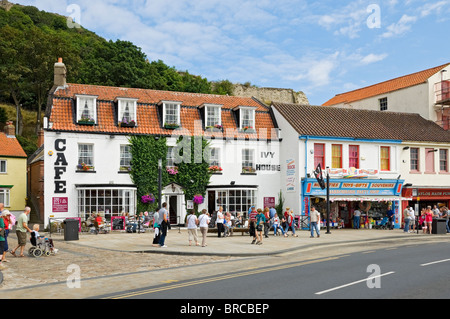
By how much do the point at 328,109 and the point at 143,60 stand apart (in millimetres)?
25566

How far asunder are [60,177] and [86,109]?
4540mm

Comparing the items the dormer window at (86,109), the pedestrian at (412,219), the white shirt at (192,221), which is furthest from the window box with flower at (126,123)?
the pedestrian at (412,219)

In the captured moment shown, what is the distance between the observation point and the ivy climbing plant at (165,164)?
101 ft

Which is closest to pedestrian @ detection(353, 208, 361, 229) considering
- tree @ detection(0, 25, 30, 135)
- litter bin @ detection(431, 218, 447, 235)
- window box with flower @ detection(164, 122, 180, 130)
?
litter bin @ detection(431, 218, 447, 235)

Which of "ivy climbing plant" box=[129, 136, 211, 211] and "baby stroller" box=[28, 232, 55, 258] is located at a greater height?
"ivy climbing plant" box=[129, 136, 211, 211]

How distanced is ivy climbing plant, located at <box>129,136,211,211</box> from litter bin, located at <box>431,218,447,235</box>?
1446cm

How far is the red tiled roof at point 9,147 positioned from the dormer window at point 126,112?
14656 millimetres

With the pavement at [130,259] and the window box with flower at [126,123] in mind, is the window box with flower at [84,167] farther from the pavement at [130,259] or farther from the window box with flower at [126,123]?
the pavement at [130,259]

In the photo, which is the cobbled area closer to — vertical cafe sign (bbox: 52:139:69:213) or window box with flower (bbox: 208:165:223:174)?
vertical cafe sign (bbox: 52:139:69:213)

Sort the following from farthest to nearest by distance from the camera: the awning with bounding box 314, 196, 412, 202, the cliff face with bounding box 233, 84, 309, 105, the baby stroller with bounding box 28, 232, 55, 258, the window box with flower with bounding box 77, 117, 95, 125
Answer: the cliff face with bounding box 233, 84, 309, 105 < the awning with bounding box 314, 196, 412, 202 < the window box with flower with bounding box 77, 117, 95, 125 < the baby stroller with bounding box 28, 232, 55, 258

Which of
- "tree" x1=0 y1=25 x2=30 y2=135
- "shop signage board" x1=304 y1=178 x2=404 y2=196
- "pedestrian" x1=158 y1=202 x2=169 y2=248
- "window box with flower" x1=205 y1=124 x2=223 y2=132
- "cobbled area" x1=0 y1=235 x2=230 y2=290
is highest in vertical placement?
"tree" x1=0 y1=25 x2=30 y2=135

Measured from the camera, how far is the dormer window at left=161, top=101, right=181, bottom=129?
105ft

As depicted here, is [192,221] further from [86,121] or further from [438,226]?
[438,226]

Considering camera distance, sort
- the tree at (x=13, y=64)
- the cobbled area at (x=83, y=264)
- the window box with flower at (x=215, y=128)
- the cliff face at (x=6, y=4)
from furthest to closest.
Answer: the cliff face at (x=6, y=4) < the tree at (x=13, y=64) < the window box with flower at (x=215, y=128) < the cobbled area at (x=83, y=264)
